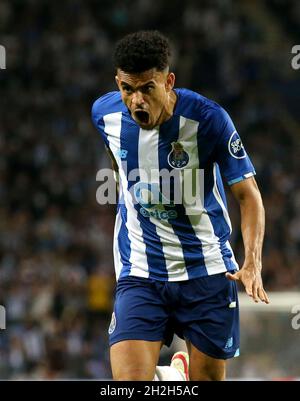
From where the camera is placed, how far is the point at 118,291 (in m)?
5.37

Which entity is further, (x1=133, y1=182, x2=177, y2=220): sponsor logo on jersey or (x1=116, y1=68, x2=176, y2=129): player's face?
(x1=133, y1=182, x2=177, y2=220): sponsor logo on jersey

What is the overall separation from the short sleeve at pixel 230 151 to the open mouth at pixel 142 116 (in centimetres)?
33

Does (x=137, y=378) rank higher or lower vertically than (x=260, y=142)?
lower

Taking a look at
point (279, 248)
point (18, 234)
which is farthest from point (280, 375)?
point (18, 234)

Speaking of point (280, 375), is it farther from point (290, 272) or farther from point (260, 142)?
point (260, 142)

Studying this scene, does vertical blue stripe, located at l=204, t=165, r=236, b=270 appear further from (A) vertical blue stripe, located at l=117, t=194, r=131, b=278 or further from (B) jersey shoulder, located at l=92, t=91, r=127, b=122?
(B) jersey shoulder, located at l=92, t=91, r=127, b=122

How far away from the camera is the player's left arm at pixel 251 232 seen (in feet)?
16.0

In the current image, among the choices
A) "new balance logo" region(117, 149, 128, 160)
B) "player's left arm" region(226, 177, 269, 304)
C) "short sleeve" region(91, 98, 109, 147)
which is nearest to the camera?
"player's left arm" region(226, 177, 269, 304)

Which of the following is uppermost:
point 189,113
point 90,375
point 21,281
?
point 189,113

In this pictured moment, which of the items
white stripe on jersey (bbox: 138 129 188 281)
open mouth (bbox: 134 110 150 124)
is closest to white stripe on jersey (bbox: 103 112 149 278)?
white stripe on jersey (bbox: 138 129 188 281)

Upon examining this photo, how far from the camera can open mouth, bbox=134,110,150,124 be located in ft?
16.7

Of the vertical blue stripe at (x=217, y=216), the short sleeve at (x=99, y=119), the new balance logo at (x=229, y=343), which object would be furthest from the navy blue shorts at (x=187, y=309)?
the short sleeve at (x=99, y=119)

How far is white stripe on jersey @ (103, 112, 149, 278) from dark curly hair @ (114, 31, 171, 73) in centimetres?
45

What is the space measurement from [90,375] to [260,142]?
4939 mm
